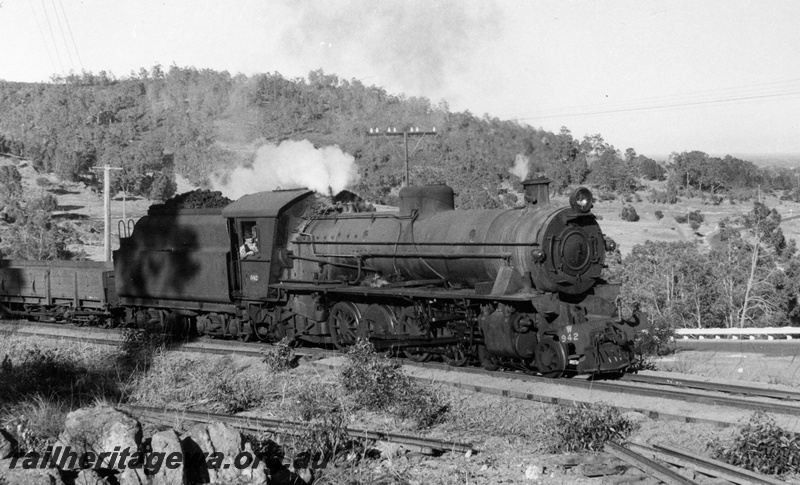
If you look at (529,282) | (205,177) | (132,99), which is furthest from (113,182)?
(529,282)

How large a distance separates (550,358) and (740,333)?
13.1 metres

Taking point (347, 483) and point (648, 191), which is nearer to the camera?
point (347, 483)

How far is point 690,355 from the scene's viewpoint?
55.2 ft

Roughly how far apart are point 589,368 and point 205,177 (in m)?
57.7

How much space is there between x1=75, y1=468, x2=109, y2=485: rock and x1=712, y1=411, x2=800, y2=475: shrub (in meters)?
5.98

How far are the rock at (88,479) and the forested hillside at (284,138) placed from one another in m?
42.2

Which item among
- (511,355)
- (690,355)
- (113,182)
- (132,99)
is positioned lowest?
(690,355)

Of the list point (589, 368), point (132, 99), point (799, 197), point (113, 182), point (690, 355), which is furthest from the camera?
point (132, 99)

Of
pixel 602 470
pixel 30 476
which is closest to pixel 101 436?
pixel 30 476

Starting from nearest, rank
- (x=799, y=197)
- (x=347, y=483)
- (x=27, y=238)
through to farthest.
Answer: (x=347, y=483) → (x=27, y=238) → (x=799, y=197)

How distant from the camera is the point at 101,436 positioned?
289 inches

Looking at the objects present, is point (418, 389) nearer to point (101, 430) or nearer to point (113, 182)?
point (101, 430)

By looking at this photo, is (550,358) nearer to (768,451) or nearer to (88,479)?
(768,451)

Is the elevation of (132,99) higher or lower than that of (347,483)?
higher
